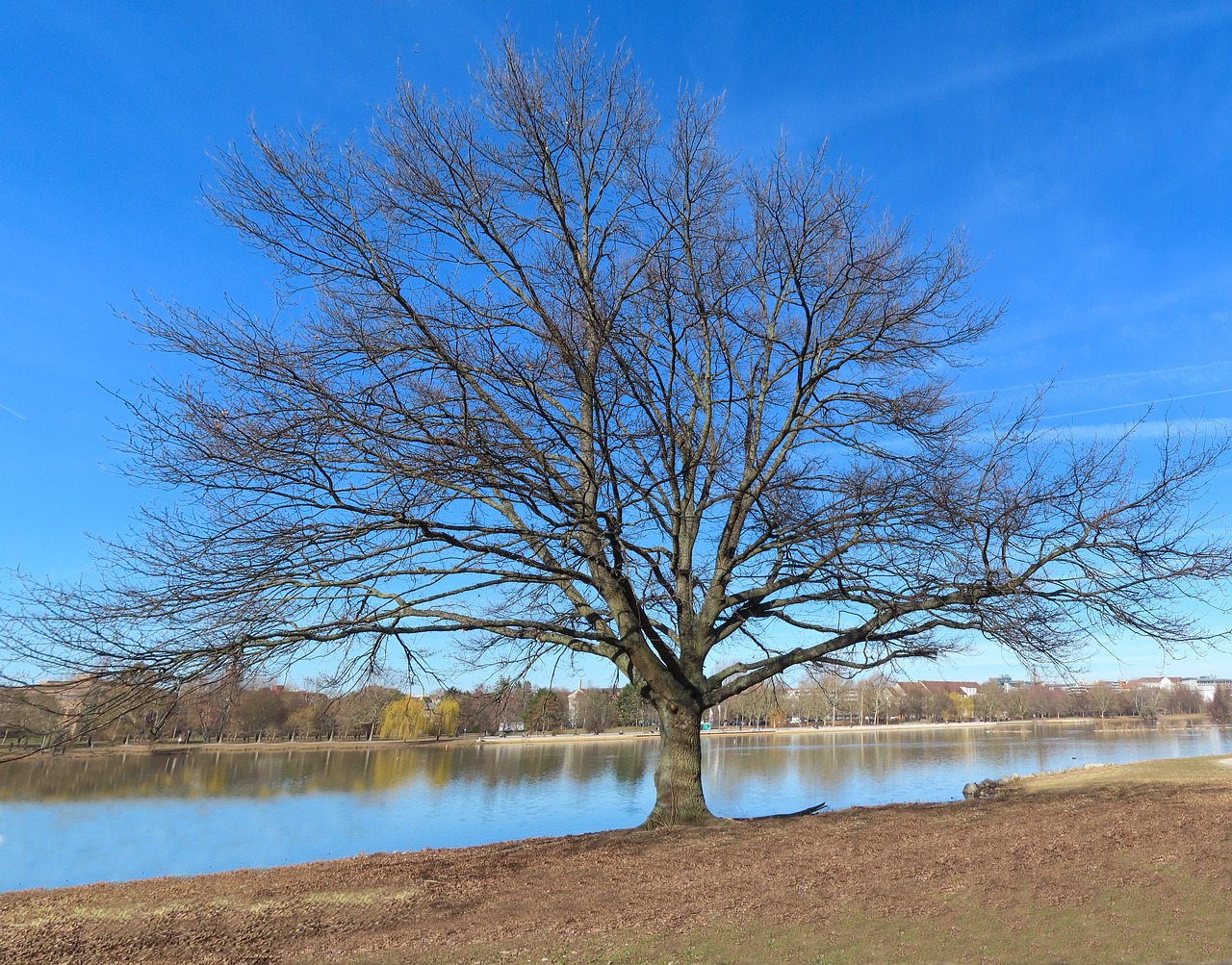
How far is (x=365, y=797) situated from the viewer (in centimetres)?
2706

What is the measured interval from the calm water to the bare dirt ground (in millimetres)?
8294

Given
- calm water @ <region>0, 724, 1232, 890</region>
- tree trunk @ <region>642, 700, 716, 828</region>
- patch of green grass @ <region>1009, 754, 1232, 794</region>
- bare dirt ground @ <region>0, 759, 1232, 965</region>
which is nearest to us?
bare dirt ground @ <region>0, 759, 1232, 965</region>

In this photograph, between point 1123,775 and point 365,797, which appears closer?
point 1123,775

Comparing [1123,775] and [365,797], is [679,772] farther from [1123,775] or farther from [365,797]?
[365,797]

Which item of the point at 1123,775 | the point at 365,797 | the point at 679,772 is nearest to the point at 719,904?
the point at 679,772

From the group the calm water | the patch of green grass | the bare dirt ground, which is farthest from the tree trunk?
the patch of green grass

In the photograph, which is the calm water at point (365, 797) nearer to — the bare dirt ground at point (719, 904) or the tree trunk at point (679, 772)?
the tree trunk at point (679, 772)

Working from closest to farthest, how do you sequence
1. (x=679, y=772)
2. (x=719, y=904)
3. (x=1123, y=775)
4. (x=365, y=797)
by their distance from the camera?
(x=719, y=904) → (x=679, y=772) → (x=1123, y=775) → (x=365, y=797)

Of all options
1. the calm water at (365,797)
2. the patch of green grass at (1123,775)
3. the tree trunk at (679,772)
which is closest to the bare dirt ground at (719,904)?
the tree trunk at (679,772)

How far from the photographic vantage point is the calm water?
695 inches

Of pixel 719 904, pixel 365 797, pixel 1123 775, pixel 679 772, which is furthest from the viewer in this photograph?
pixel 365 797

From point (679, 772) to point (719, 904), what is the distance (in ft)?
15.0

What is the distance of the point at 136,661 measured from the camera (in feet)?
22.1

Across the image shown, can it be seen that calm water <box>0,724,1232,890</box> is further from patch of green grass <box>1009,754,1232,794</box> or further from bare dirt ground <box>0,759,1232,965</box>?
bare dirt ground <box>0,759,1232,965</box>
